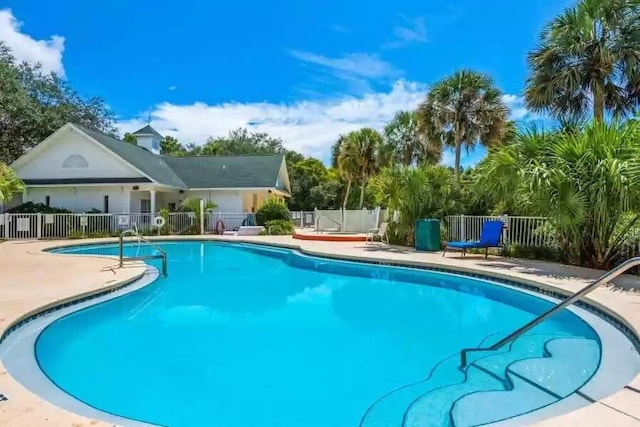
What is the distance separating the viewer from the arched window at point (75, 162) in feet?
80.3

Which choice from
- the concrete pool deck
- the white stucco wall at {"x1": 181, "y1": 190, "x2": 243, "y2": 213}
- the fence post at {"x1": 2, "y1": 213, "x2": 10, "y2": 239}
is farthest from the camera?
the white stucco wall at {"x1": 181, "y1": 190, "x2": 243, "y2": 213}

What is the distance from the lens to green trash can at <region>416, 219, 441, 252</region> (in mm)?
15008

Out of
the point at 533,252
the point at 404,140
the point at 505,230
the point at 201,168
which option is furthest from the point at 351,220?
the point at 533,252

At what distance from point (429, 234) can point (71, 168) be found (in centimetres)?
1957

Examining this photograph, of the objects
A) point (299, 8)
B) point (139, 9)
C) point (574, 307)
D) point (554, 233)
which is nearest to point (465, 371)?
point (574, 307)

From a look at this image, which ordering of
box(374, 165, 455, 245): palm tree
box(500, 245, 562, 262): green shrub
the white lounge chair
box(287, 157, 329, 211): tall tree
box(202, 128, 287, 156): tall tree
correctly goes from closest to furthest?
1. box(500, 245, 562, 262): green shrub
2. box(374, 165, 455, 245): palm tree
3. the white lounge chair
4. box(287, 157, 329, 211): tall tree
5. box(202, 128, 287, 156): tall tree

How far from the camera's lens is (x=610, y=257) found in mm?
10422

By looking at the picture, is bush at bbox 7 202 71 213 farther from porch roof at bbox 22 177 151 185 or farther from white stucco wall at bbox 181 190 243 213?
white stucco wall at bbox 181 190 243 213

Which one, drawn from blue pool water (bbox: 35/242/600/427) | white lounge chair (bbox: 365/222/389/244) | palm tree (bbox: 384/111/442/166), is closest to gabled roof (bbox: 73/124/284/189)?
palm tree (bbox: 384/111/442/166)

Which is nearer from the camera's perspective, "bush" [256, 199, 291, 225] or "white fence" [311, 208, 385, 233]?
"white fence" [311, 208, 385, 233]

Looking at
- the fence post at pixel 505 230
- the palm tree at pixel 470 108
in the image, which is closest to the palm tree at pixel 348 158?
the palm tree at pixel 470 108

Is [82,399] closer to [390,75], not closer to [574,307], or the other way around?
[574,307]

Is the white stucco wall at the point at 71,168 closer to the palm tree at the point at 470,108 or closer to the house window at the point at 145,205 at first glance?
the house window at the point at 145,205

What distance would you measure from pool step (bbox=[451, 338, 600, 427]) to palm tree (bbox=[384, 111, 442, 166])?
24.3m
